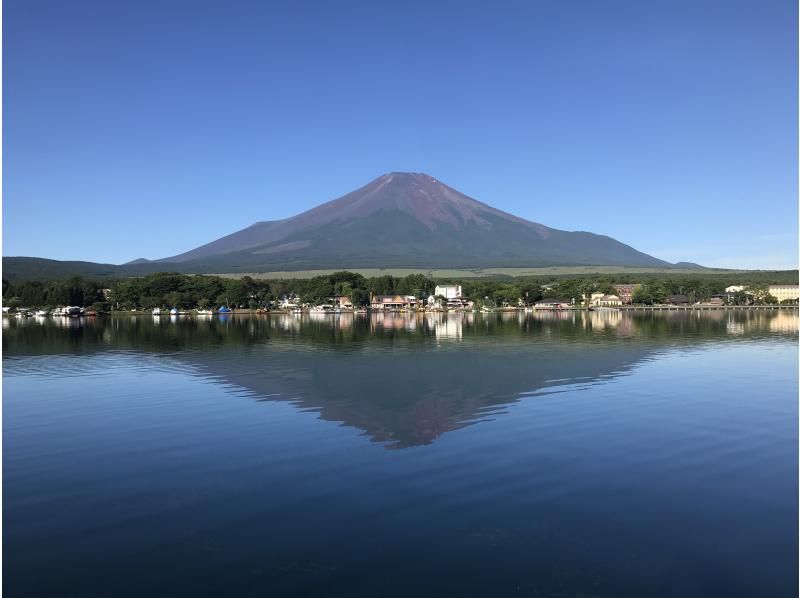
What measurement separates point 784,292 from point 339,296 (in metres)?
76.2

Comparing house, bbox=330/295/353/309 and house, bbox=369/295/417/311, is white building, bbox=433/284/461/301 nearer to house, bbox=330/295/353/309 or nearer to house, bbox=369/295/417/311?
house, bbox=369/295/417/311

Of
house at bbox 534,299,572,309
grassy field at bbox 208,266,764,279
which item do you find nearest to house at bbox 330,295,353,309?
house at bbox 534,299,572,309

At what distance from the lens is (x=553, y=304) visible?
107 m

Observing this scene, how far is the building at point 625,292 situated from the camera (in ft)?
384

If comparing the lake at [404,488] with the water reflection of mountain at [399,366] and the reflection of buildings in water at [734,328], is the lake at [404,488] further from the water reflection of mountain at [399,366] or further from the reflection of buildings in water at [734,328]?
the reflection of buildings in water at [734,328]

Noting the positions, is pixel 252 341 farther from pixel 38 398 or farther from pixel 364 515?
pixel 364 515

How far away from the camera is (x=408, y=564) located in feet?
21.7

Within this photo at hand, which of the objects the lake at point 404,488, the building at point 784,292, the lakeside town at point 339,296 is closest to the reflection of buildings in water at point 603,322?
the lakeside town at point 339,296

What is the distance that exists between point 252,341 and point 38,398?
20413mm

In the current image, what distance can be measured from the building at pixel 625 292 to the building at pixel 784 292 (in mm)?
21967

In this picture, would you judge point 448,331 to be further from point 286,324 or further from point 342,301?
point 342,301

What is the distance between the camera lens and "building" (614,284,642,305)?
384ft

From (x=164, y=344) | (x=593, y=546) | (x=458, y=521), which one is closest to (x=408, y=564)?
(x=458, y=521)

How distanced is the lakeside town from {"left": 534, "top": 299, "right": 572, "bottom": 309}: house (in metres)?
0.16
